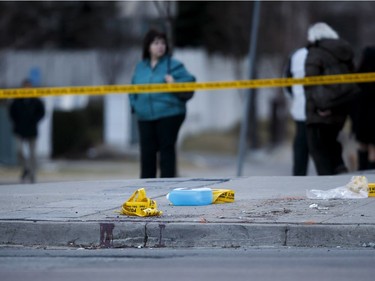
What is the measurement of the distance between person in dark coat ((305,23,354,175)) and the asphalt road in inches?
149

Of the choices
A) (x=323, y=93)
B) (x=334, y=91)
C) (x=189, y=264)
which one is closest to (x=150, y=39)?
(x=323, y=93)

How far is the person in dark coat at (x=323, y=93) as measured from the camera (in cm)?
1167

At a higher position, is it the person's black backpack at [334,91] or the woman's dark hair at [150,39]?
the woman's dark hair at [150,39]

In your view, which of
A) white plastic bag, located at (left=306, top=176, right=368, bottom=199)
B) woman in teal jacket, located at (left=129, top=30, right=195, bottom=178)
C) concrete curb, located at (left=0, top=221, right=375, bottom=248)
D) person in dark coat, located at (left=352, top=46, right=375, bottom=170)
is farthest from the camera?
person in dark coat, located at (left=352, top=46, right=375, bottom=170)

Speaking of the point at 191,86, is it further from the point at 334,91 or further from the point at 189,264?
the point at 189,264

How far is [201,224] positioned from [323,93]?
149 inches

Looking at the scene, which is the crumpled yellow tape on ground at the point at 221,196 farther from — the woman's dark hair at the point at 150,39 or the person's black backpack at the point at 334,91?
the woman's dark hair at the point at 150,39

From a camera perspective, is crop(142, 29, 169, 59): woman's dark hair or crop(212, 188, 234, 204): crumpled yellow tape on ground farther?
crop(142, 29, 169, 59): woman's dark hair

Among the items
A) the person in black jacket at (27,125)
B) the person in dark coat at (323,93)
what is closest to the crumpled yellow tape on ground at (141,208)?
the person in dark coat at (323,93)

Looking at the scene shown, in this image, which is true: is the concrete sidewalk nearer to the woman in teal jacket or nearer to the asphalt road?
the asphalt road

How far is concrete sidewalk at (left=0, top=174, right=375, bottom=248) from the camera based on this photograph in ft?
27.0

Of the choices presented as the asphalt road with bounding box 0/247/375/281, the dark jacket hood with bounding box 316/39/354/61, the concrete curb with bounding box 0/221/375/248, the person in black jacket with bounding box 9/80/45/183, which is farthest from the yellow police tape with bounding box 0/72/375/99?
the person in black jacket with bounding box 9/80/45/183

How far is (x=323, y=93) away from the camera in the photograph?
1170cm

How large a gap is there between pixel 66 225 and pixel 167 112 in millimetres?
3630
